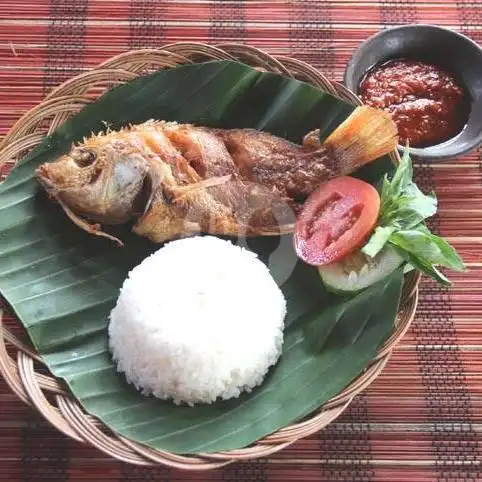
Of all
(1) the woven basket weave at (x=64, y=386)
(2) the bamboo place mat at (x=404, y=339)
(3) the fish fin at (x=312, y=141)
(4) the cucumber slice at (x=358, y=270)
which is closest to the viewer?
(1) the woven basket weave at (x=64, y=386)

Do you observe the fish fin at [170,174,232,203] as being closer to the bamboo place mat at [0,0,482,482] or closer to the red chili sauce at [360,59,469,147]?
the red chili sauce at [360,59,469,147]

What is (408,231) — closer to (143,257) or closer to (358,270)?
(358,270)

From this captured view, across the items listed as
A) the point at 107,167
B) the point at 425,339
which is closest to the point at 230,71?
the point at 107,167

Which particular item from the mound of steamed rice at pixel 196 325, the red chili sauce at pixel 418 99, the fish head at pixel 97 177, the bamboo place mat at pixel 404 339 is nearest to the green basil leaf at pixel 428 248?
the bamboo place mat at pixel 404 339

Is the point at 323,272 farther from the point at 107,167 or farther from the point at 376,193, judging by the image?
the point at 107,167

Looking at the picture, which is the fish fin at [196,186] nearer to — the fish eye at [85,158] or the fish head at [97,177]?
the fish head at [97,177]

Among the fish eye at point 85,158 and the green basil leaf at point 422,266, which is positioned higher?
the fish eye at point 85,158

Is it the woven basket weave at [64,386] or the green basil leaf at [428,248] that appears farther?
the green basil leaf at [428,248]

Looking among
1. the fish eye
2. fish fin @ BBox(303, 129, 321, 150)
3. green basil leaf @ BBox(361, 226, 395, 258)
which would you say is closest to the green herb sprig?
green basil leaf @ BBox(361, 226, 395, 258)
